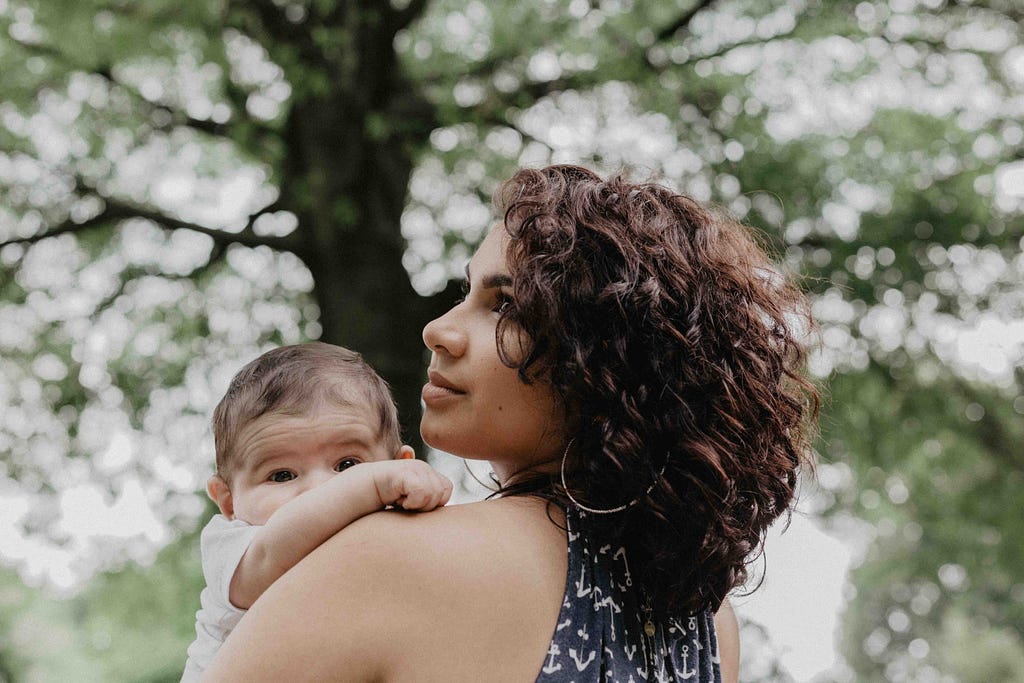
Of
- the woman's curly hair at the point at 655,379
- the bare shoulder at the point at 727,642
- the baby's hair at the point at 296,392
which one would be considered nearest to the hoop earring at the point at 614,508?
the woman's curly hair at the point at 655,379

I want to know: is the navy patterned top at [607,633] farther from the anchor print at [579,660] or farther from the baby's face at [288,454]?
the baby's face at [288,454]

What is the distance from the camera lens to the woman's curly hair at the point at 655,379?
1.82 metres

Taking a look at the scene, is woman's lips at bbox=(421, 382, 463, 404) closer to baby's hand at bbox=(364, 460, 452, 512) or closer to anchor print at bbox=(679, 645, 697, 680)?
baby's hand at bbox=(364, 460, 452, 512)

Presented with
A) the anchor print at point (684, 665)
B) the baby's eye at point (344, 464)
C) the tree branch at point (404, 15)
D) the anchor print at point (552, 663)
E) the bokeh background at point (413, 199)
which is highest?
the anchor print at point (552, 663)

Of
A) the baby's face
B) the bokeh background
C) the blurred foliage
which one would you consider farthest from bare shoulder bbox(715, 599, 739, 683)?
the blurred foliage

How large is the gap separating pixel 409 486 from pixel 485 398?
12.6 inches

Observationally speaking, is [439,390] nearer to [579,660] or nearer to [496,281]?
[496,281]

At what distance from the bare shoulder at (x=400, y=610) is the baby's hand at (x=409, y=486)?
0.02 m

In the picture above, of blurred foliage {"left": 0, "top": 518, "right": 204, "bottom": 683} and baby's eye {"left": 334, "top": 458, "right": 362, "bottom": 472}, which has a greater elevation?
baby's eye {"left": 334, "top": 458, "right": 362, "bottom": 472}

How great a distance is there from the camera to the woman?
1.61 m

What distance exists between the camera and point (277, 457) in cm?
223

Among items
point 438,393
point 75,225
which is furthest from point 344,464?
point 75,225

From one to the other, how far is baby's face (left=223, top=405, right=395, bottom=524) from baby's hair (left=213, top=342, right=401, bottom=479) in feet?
0.09

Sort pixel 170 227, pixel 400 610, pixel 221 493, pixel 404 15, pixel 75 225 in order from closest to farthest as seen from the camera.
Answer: pixel 400 610, pixel 221 493, pixel 404 15, pixel 170 227, pixel 75 225
